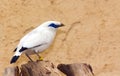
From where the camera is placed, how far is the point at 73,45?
3234 millimetres

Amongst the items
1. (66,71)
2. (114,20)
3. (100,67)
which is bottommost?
(100,67)

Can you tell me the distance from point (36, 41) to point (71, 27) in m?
0.82

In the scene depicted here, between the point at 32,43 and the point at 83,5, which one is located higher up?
the point at 32,43

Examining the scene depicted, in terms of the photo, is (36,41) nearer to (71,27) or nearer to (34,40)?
(34,40)

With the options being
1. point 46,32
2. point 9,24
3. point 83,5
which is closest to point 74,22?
point 83,5

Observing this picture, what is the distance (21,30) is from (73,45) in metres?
0.30

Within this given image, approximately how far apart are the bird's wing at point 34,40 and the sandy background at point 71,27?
0.73 meters

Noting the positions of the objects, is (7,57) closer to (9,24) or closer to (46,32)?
(9,24)

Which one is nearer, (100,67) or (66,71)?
(66,71)

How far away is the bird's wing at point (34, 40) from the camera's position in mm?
2408

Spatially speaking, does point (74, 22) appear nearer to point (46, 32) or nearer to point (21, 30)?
point (21, 30)

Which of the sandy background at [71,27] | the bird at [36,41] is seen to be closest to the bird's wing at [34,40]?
the bird at [36,41]

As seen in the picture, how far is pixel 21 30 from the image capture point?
10.6 ft

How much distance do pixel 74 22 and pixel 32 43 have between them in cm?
85
